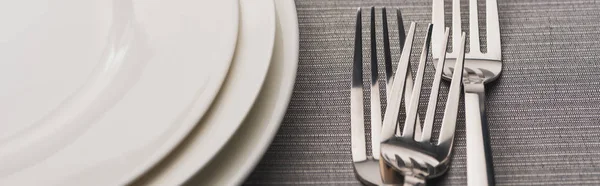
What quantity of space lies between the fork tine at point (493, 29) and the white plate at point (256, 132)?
0.20 metres

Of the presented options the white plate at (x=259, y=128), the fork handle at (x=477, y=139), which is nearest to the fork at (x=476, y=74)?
the fork handle at (x=477, y=139)

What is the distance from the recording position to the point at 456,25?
656 mm

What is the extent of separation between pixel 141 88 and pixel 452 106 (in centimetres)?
26

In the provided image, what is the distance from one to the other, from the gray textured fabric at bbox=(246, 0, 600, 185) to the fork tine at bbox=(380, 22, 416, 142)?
0.13 ft

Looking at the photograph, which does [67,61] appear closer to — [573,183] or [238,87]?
[238,87]

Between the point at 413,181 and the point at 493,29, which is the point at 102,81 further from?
the point at 493,29

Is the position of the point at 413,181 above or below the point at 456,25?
below

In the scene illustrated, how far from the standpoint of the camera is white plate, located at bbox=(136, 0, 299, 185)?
480mm

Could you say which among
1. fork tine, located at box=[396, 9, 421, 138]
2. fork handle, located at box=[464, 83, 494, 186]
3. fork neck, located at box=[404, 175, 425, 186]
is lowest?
fork neck, located at box=[404, 175, 425, 186]

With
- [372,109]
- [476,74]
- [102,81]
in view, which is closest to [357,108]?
[372,109]

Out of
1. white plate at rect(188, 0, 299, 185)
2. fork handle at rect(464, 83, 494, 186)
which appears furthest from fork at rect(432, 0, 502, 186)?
white plate at rect(188, 0, 299, 185)

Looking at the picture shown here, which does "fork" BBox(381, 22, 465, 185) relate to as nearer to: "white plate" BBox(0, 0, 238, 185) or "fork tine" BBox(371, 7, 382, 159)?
"fork tine" BBox(371, 7, 382, 159)

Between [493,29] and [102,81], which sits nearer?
[102,81]

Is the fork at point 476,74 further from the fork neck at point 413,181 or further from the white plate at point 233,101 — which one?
the white plate at point 233,101
